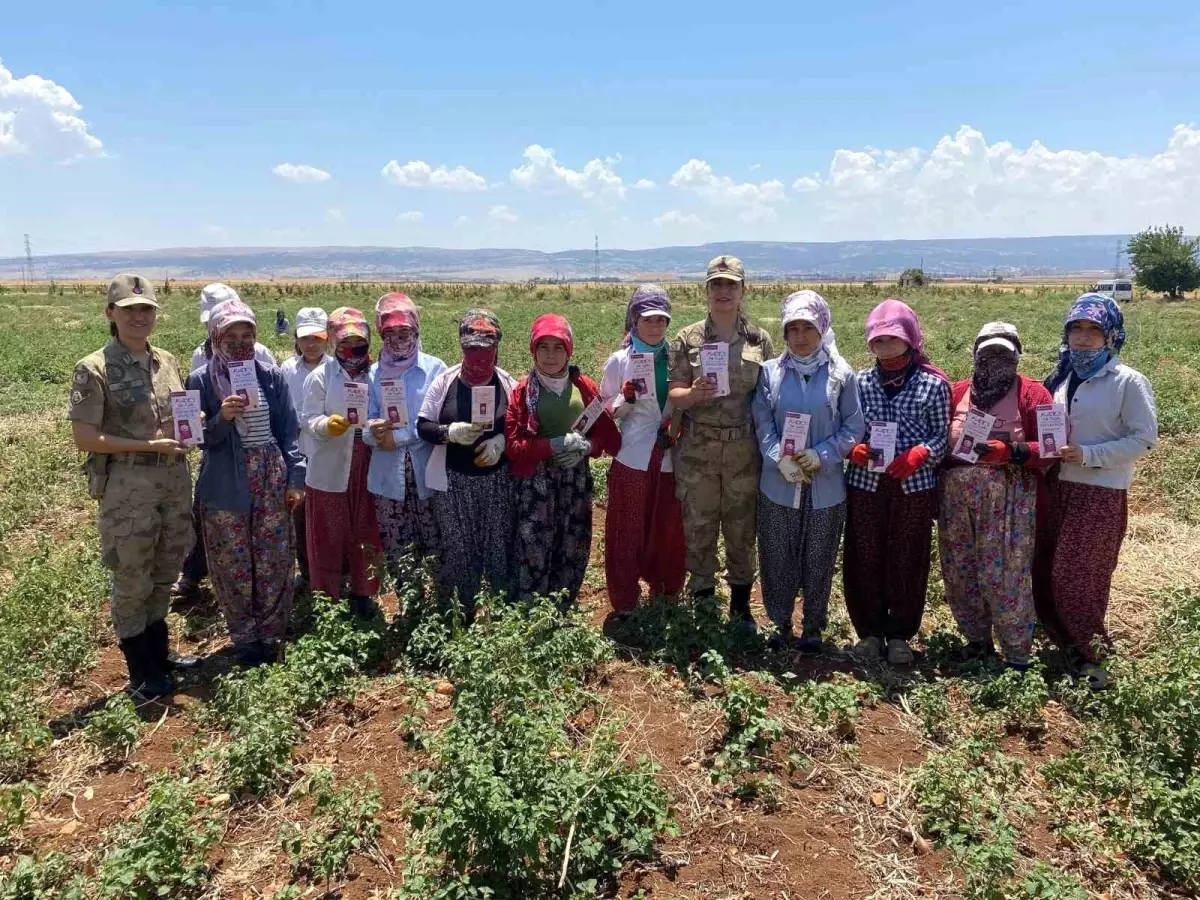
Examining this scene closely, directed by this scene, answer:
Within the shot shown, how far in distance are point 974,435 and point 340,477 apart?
11.5ft

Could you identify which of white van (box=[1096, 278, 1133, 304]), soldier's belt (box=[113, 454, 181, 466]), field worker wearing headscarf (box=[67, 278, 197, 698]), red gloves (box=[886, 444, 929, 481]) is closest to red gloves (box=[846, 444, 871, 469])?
red gloves (box=[886, 444, 929, 481])

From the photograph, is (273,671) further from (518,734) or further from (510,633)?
(518,734)

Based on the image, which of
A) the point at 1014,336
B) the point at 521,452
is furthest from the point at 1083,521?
the point at 521,452

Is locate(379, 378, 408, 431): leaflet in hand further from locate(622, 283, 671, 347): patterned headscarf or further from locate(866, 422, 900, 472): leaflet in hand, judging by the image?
locate(866, 422, 900, 472): leaflet in hand

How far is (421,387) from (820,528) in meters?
2.41

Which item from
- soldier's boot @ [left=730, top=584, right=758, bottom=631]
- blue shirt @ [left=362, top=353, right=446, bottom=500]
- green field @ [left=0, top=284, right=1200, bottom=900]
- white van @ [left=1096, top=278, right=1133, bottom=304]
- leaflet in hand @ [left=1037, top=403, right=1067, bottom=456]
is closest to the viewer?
green field @ [left=0, top=284, right=1200, bottom=900]

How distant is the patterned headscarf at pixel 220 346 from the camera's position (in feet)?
13.7

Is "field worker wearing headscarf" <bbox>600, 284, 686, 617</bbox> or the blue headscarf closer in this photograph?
the blue headscarf

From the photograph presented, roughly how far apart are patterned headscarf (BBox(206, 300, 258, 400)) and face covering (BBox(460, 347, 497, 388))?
112 cm

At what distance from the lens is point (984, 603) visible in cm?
434

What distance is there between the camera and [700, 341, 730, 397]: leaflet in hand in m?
4.11

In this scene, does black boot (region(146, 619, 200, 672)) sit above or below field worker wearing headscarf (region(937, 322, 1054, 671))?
below

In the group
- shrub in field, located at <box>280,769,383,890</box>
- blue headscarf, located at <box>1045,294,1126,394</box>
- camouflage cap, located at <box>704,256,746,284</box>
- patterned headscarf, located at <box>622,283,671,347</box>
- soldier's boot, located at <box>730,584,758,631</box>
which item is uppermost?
camouflage cap, located at <box>704,256,746,284</box>

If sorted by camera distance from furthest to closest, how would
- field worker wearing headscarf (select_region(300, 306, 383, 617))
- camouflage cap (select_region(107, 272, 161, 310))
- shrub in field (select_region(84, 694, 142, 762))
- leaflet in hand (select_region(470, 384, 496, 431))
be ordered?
field worker wearing headscarf (select_region(300, 306, 383, 617)), leaflet in hand (select_region(470, 384, 496, 431)), camouflage cap (select_region(107, 272, 161, 310)), shrub in field (select_region(84, 694, 142, 762))
